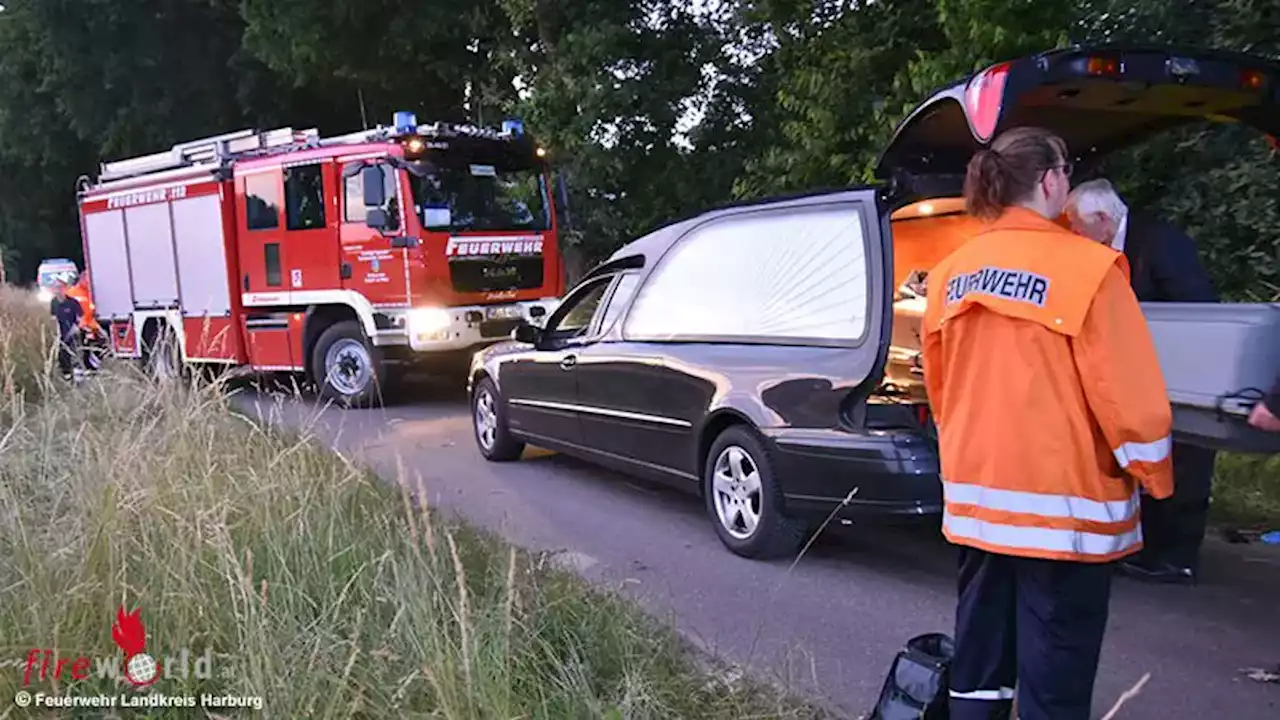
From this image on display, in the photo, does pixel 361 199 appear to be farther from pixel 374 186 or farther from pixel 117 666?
pixel 117 666

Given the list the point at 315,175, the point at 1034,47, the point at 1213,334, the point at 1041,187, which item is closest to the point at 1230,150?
the point at 1034,47

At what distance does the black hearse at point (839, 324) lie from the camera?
157 inches

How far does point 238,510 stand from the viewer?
4117mm

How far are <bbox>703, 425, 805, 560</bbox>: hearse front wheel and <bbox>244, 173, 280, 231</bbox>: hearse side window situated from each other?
7732 mm

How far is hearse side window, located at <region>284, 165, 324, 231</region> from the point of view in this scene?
11031 mm

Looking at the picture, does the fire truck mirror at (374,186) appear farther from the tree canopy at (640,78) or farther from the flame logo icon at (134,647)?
the flame logo icon at (134,647)

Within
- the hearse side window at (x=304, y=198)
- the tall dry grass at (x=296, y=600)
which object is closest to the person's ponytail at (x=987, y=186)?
the tall dry grass at (x=296, y=600)

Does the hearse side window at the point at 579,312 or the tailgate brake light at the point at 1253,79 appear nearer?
the tailgate brake light at the point at 1253,79

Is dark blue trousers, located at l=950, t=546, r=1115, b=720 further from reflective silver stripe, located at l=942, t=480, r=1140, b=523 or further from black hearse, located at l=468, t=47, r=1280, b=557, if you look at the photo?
black hearse, located at l=468, t=47, r=1280, b=557

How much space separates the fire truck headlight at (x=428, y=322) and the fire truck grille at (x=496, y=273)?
32 centimetres

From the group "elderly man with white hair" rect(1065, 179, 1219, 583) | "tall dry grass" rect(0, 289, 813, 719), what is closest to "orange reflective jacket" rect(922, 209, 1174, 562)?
"tall dry grass" rect(0, 289, 813, 719)

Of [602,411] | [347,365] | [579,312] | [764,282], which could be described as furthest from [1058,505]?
[347,365]

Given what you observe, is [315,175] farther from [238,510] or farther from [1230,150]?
[1230,150]

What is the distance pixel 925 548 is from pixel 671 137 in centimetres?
890
